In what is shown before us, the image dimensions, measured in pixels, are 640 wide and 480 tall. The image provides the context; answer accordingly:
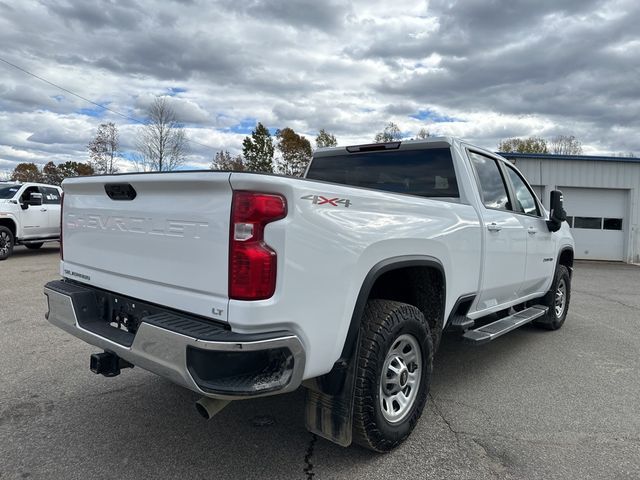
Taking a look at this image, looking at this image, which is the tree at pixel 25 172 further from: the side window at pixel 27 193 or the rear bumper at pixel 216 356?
the rear bumper at pixel 216 356

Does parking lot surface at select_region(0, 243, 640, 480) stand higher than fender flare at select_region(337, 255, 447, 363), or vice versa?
fender flare at select_region(337, 255, 447, 363)

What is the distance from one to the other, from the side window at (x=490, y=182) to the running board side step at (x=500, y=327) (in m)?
1.07

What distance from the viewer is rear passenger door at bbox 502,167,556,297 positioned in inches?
191

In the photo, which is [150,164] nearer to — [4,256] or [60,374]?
[4,256]

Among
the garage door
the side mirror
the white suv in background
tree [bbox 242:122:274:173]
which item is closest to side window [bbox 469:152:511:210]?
the side mirror

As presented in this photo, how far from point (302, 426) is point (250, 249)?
171cm

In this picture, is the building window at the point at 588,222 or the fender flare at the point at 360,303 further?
the building window at the point at 588,222

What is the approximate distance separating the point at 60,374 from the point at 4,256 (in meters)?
9.67

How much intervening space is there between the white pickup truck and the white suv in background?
417 inches

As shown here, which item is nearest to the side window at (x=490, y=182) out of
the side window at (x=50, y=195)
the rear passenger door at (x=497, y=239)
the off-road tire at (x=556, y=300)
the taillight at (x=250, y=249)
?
the rear passenger door at (x=497, y=239)

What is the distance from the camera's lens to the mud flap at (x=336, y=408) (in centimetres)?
266

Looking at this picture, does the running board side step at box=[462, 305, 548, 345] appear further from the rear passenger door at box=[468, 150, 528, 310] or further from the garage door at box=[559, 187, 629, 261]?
the garage door at box=[559, 187, 629, 261]

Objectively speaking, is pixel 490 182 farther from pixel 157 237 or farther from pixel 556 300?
pixel 157 237

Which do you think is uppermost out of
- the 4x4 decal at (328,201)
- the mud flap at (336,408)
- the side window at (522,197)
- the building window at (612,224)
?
the side window at (522,197)
